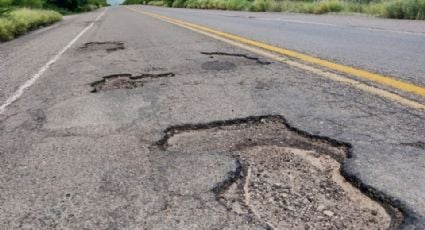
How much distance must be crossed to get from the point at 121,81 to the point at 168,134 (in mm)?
1867

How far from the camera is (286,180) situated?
190 centimetres

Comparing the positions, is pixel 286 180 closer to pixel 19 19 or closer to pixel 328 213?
pixel 328 213

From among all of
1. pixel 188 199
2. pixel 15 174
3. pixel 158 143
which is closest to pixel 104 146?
pixel 158 143

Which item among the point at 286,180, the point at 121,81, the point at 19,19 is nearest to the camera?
the point at 286,180

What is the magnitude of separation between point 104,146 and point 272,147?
3.01ft

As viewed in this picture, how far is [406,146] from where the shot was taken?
2162 millimetres

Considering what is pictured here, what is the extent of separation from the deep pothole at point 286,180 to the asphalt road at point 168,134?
4 cm

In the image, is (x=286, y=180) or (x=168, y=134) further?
(x=168, y=134)

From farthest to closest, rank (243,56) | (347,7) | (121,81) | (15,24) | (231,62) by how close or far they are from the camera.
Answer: (347,7) < (15,24) < (243,56) < (231,62) < (121,81)

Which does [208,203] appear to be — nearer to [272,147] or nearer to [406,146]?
[272,147]

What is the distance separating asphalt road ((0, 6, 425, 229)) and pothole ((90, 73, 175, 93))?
0.02 meters

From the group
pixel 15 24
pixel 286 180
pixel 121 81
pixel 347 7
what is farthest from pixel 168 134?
pixel 347 7

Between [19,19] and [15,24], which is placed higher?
[19,19]

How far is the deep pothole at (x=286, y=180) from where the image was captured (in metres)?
1.59
